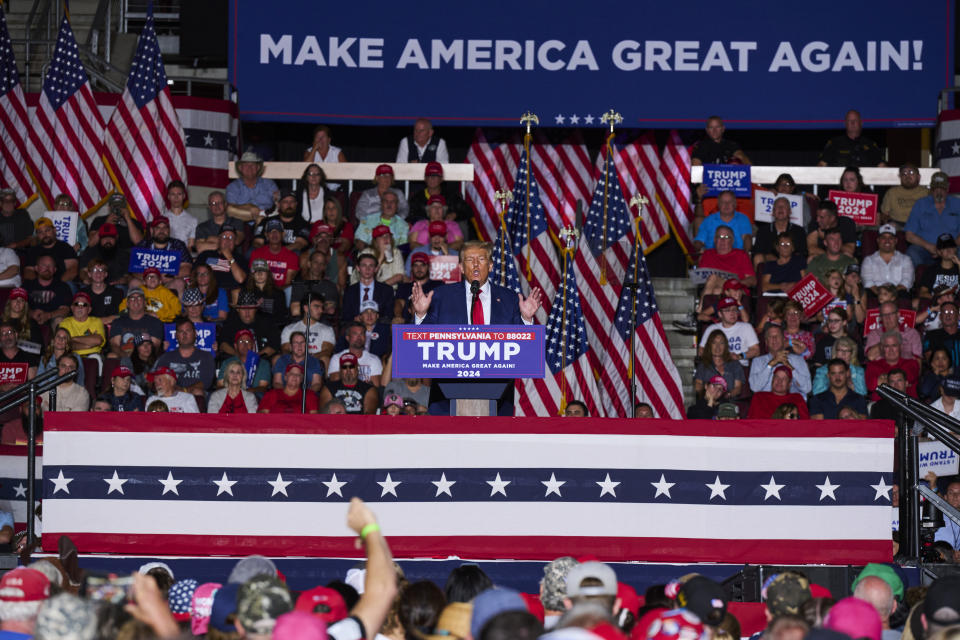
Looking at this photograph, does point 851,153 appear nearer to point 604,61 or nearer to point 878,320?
point 604,61

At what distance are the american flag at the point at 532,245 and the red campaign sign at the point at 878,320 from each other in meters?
3.27

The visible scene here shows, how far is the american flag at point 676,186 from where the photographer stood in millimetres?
19734

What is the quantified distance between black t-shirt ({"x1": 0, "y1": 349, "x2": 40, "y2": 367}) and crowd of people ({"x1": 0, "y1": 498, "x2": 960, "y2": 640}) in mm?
7855

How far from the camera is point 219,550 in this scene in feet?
34.1

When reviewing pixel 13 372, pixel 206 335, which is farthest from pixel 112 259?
pixel 13 372

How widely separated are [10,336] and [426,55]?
6360 mm

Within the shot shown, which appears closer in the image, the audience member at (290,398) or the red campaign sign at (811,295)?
the audience member at (290,398)

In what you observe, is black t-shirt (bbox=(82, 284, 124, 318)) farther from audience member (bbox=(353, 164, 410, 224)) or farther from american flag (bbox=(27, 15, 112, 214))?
audience member (bbox=(353, 164, 410, 224))

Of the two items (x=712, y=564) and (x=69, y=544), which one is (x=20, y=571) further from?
(x=712, y=564)

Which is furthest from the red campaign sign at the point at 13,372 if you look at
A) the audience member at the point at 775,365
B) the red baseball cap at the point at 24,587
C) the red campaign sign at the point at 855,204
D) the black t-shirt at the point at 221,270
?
the red campaign sign at the point at 855,204

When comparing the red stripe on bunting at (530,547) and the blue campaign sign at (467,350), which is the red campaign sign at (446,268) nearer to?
the red stripe on bunting at (530,547)

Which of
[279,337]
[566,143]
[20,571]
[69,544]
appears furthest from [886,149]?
[20,571]

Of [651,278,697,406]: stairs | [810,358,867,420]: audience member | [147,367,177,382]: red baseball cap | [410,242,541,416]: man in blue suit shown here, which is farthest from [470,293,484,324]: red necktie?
[651,278,697,406]: stairs

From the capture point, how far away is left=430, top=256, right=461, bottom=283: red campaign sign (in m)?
15.3
